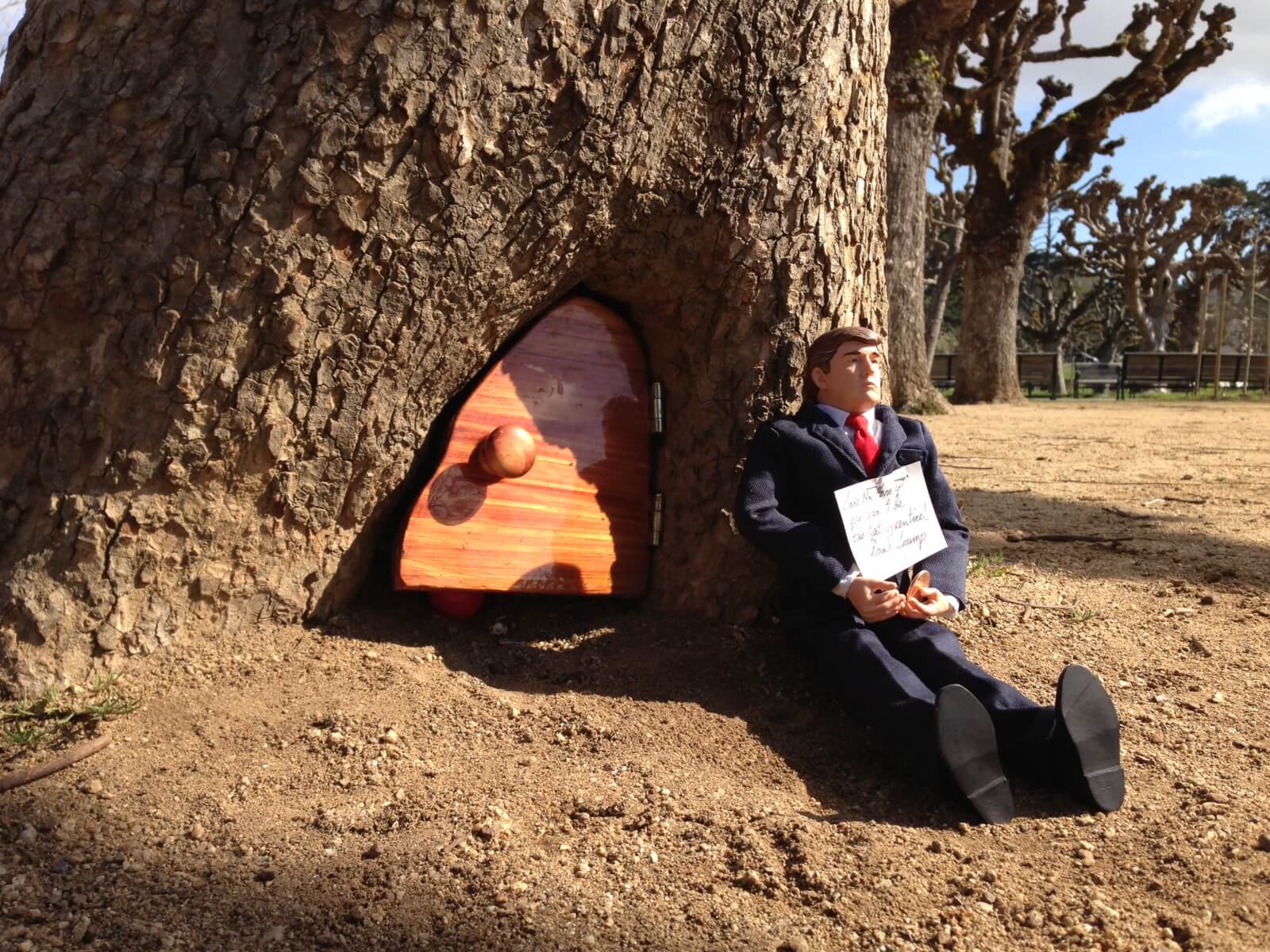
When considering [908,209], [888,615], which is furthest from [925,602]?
[908,209]

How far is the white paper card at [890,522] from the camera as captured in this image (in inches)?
101

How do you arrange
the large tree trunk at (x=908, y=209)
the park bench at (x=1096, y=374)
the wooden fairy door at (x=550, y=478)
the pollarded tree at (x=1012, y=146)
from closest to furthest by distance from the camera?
the wooden fairy door at (x=550, y=478)
the large tree trunk at (x=908, y=209)
the pollarded tree at (x=1012, y=146)
the park bench at (x=1096, y=374)

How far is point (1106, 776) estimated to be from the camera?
7.20 feet

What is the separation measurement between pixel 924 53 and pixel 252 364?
8362 millimetres

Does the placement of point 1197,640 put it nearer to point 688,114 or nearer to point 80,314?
point 688,114

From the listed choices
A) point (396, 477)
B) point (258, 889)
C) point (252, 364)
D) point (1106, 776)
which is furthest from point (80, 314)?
point (1106, 776)

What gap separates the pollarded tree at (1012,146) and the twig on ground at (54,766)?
1282 centimetres

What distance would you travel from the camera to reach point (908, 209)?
387 inches

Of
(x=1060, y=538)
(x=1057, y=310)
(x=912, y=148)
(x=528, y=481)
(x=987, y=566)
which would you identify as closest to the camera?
(x=528, y=481)

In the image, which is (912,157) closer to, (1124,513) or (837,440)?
(1124,513)

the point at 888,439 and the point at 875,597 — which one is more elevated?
the point at 888,439

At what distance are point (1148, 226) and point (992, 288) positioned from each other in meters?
21.0

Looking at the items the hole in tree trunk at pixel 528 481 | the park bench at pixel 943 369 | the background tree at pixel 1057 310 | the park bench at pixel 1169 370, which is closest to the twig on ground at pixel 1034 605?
the hole in tree trunk at pixel 528 481

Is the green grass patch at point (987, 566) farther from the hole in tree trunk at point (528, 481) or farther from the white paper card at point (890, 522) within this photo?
the hole in tree trunk at point (528, 481)
